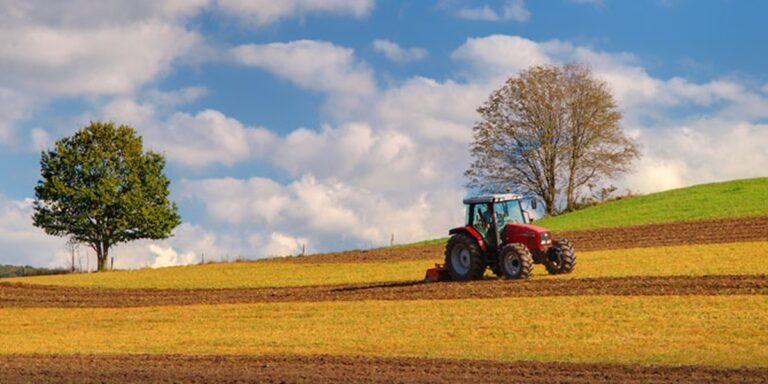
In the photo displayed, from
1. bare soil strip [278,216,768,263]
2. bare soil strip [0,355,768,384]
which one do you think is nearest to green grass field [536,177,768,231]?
bare soil strip [278,216,768,263]

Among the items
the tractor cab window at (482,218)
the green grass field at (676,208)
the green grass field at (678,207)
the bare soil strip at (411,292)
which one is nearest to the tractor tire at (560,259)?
the bare soil strip at (411,292)

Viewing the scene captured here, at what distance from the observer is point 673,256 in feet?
120

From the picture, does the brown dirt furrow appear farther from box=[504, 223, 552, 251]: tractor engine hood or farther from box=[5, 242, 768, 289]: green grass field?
box=[504, 223, 552, 251]: tractor engine hood

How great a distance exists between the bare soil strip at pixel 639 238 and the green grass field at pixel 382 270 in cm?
225

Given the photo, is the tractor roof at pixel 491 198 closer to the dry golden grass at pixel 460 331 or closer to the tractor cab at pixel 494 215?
the tractor cab at pixel 494 215

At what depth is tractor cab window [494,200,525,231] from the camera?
30234mm

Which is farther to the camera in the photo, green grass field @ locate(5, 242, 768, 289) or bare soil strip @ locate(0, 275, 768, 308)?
green grass field @ locate(5, 242, 768, 289)

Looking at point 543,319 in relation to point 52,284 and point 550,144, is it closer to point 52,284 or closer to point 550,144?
point 52,284

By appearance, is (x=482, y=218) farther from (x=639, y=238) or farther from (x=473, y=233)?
(x=639, y=238)

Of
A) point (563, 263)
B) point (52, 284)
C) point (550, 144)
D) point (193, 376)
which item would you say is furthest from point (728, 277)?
point (550, 144)

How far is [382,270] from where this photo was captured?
42.2m

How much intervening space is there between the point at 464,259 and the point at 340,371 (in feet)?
50.0

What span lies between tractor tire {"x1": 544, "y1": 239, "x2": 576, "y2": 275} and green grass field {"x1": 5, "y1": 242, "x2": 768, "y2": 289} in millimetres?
415

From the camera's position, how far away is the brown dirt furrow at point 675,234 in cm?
4266
